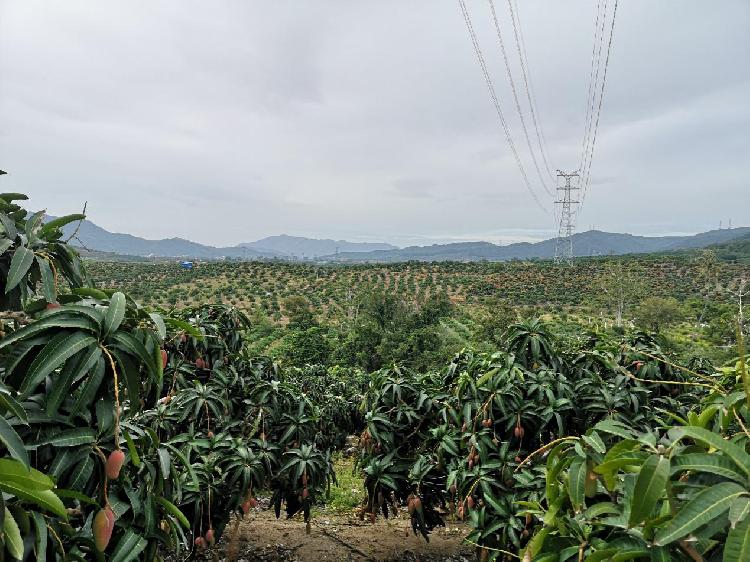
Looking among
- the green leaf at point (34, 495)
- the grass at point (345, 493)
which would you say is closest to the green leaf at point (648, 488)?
the green leaf at point (34, 495)

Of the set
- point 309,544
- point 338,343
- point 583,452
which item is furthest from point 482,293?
point 583,452

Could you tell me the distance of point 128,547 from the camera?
156cm

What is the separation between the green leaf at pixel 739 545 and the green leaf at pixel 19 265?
2.04 m

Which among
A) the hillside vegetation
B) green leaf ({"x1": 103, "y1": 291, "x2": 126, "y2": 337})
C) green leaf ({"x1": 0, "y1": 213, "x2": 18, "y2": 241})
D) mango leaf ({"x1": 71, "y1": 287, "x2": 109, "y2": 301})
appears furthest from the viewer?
green leaf ({"x1": 0, "y1": 213, "x2": 18, "y2": 241})

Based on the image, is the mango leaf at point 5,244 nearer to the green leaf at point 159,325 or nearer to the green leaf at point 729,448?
the green leaf at point 159,325

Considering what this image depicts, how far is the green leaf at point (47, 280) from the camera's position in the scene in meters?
1.58

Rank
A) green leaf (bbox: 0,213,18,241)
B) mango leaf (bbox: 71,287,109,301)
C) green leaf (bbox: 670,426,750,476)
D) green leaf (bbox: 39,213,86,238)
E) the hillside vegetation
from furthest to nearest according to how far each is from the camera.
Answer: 1. green leaf (bbox: 39,213,86,238)
2. green leaf (bbox: 0,213,18,241)
3. mango leaf (bbox: 71,287,109,301)
4. the hillside vegetation
5. green leaf (bbox: 670,426,750,476)

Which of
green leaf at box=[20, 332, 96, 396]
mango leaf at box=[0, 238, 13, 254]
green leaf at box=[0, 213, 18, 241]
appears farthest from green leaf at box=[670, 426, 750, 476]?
green leaf at box=[0, 213, 18, 241]

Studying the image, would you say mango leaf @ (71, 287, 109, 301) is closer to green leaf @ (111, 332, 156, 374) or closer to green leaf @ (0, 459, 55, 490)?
green leaf @ (111, 332, 156, 374)

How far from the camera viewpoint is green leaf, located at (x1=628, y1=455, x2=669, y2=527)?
95cm

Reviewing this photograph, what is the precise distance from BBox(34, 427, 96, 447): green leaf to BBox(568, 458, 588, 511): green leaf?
1.42 metres

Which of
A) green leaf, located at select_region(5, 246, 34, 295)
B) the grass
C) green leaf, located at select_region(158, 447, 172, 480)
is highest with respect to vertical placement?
green leaf, located at select_region(5, 246, 34, 295)

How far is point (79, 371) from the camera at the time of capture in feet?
4.22

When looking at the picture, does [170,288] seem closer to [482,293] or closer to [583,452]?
[482,293]
